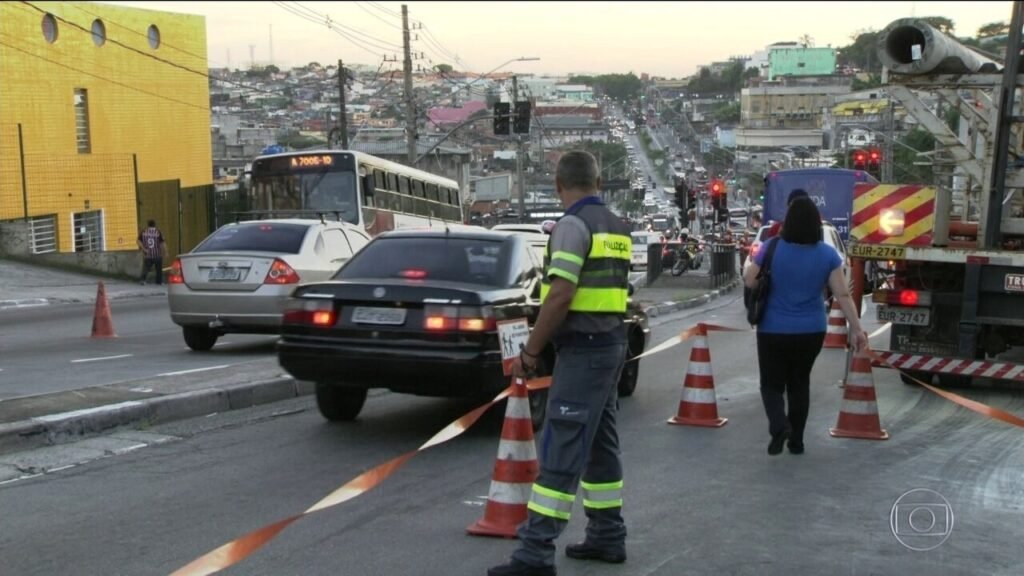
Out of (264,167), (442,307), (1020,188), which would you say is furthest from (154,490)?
(264,167)

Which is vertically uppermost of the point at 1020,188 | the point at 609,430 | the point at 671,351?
the point at 1020,188

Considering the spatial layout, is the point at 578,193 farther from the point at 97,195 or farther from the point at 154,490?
the point at 97,195

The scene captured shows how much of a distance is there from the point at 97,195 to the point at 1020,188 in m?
28.7

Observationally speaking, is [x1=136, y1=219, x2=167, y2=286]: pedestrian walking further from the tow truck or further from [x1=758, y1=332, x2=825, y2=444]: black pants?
[x1=758, y1=332, x2=825, y2=444]: black pants

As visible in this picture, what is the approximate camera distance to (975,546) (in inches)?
244

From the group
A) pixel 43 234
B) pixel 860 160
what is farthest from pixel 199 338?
pixel 860 160

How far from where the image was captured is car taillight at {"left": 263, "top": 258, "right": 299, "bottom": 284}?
1323 centimetres

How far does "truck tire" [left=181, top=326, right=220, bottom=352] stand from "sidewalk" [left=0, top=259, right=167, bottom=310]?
981cm

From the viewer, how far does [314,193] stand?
25266 millimetres

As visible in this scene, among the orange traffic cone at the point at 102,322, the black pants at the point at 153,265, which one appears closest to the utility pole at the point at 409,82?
the black pants at the point at 153,265

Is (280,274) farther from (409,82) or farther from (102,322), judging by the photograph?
(409,82)

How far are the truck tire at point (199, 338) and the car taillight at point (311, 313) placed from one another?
5524mm

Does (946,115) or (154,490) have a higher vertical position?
(946,115)

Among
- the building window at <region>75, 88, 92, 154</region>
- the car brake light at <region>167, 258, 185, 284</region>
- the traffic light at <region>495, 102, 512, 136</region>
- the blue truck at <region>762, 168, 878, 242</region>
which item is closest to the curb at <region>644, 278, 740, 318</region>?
the blue truck at <region>762, 168, 878, 242</region>
